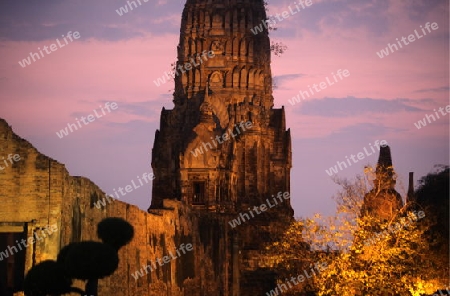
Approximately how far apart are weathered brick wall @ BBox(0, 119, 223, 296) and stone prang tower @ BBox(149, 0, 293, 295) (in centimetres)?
1498

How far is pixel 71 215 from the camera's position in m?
22.3

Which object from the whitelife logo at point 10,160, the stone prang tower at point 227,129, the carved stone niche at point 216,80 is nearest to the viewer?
the whitelife logo at point 10,160

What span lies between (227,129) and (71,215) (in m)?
28.2

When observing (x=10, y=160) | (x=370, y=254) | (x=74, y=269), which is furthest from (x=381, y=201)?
(x=74, y=269)

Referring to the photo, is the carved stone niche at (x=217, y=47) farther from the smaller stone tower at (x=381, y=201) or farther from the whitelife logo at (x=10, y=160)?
the whitelife logo at (x=10, y=160)

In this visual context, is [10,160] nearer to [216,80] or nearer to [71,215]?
[71,215]

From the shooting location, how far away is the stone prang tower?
158 ft

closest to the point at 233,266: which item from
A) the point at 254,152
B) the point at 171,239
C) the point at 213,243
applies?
the point at 213,243

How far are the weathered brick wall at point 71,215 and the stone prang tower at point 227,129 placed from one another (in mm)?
14979

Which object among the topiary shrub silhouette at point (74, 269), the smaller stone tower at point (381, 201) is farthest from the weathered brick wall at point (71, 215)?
the smaller stone tower at point (381, 201)

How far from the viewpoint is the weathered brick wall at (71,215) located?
21.4 metres

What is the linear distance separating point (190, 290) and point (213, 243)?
22.2 ft

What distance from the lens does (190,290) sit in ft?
115

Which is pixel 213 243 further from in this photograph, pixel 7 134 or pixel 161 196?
pixel 7 134
